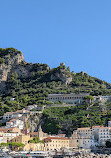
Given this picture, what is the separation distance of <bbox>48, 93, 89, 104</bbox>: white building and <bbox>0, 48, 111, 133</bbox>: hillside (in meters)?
2.16

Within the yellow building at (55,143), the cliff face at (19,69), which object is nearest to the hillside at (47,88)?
the cliff face at (19,69)

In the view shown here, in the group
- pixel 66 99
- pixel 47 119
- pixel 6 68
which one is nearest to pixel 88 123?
pixel 47 119

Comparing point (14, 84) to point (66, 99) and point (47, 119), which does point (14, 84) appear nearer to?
point (66, 99)

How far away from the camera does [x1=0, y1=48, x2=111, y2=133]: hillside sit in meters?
90.3

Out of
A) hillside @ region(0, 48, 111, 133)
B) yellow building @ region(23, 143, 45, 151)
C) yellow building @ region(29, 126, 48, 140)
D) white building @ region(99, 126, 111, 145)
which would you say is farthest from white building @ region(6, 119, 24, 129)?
white building @ region(99, 126, 111, 145)

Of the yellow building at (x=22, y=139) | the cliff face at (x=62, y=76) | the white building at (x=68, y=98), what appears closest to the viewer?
the yellow building at (x=22, y=139)

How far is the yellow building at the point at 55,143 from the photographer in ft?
263

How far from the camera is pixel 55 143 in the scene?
264 ft

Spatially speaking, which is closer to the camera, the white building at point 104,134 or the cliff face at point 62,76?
the white building at point 104,134

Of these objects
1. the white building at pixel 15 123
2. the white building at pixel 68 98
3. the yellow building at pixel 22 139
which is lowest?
the yellow building at pixel 22 139

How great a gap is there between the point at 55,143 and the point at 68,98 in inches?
1009

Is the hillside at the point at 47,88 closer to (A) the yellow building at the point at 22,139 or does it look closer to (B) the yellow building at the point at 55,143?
(B) the yellow building at the point at 55,143

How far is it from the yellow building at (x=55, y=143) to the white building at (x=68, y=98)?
21630mm

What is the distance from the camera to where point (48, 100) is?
347 feet
